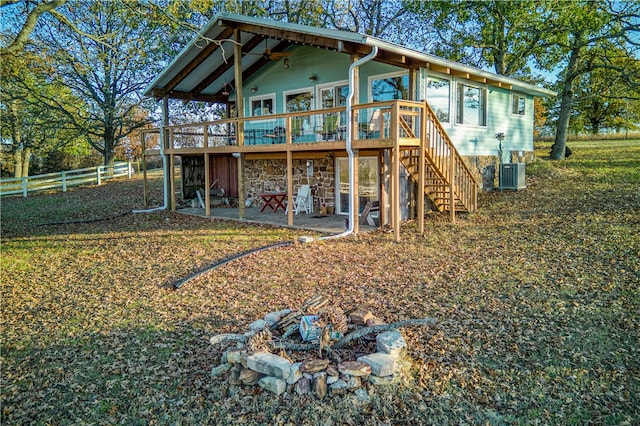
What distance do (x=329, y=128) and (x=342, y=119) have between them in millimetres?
506

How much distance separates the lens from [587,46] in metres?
19.0

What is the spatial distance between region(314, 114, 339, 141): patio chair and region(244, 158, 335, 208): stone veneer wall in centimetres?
168

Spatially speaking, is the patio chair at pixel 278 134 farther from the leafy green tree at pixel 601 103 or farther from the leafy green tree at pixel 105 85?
the leafy green tree at pixel 601 103

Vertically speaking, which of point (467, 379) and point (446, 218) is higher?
point (446, 218)

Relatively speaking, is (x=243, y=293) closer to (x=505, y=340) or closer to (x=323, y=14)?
(x=505, y=340)

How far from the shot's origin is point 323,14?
72.6 feet

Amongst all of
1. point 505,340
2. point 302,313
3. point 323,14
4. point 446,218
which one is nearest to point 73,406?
point 302,313

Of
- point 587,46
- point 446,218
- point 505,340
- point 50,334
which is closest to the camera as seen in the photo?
point 505,340

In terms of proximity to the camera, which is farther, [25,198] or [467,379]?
[25,198]

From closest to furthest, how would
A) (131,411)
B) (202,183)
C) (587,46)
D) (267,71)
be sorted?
(131,411) < (267,71) < (202,183) < (587,46)

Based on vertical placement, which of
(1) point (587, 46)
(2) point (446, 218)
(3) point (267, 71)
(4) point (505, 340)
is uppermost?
(1) point (587, 46)

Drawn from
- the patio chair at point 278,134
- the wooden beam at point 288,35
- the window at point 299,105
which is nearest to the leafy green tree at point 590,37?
the window at point 299,105

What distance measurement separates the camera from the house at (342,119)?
9719 mm

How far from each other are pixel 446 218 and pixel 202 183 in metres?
9.43
